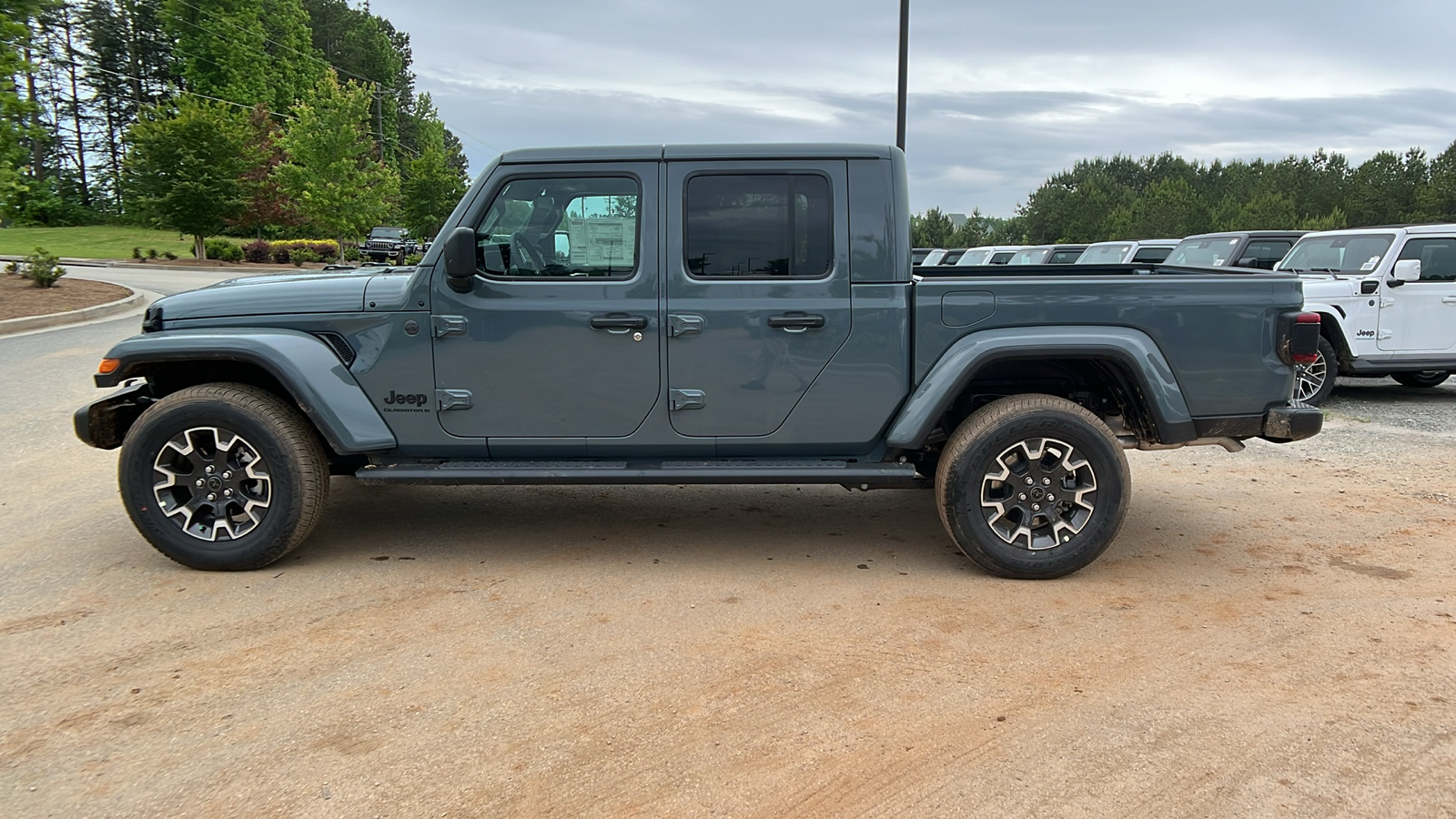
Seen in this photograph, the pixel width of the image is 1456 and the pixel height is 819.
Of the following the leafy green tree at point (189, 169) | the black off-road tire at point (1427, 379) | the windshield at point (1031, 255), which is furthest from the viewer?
the leafy green tree at point (189, 169)

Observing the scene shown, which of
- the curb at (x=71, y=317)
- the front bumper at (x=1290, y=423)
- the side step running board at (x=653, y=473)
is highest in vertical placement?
the curb at (x=71, y=317)

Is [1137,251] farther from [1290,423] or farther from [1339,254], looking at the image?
[1290,423]

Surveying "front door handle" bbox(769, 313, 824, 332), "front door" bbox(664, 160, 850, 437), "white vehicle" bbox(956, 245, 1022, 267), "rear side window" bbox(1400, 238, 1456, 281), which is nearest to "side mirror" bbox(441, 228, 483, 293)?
"front door" bbox(664, 160, 850, 437)

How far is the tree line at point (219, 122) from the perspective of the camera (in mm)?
33438

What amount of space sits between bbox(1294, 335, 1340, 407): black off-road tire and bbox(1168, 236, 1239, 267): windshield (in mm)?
3156

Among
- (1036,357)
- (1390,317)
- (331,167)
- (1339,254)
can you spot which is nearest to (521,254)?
(1036,357)

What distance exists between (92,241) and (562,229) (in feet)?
153

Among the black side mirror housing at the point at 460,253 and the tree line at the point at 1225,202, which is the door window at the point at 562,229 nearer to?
the black side mirror housing at the point at 460,253

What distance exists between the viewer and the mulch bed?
15.3m

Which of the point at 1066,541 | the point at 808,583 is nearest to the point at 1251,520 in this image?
the point at 1066,541

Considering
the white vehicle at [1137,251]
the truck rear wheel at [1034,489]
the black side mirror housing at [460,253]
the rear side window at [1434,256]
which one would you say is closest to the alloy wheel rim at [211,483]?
the black side mirror housing at [460,253]

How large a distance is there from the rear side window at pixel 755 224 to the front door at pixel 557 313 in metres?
0.22

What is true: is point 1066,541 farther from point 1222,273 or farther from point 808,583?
point 1222,273

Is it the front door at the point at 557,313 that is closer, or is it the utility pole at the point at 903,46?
the front door at the point at 557,313
